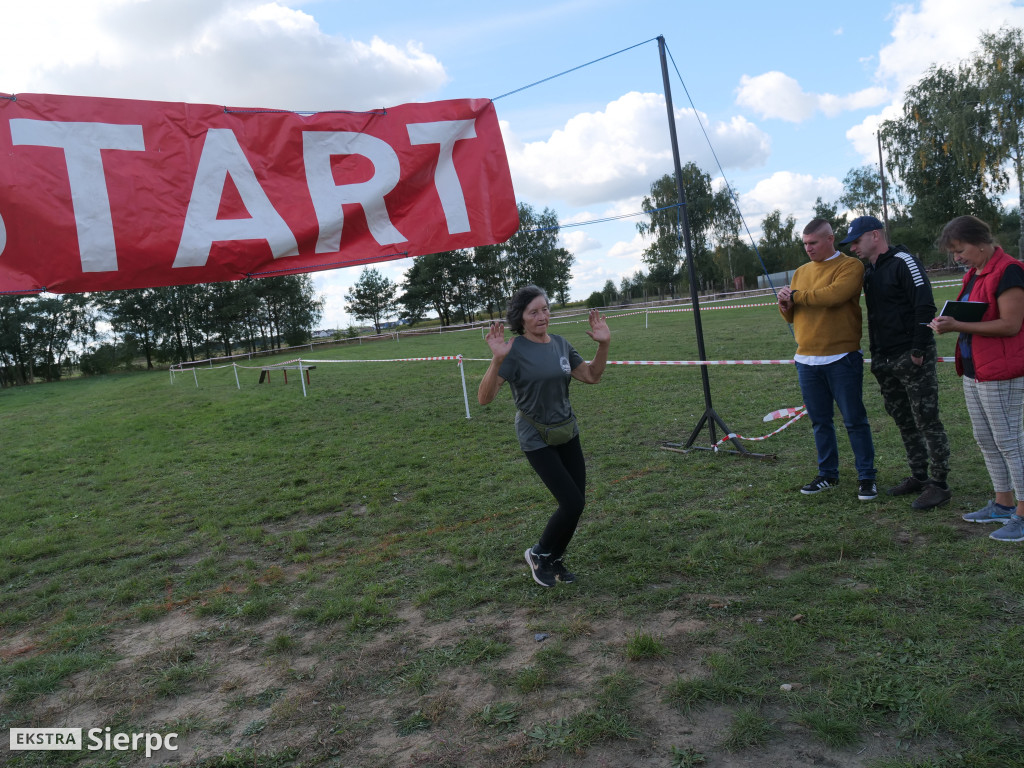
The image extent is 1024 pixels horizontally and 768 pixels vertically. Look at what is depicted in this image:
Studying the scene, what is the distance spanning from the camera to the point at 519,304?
3.88 meters

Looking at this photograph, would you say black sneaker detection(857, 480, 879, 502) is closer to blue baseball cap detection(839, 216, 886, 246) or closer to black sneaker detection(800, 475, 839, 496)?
black sneaker detection(800, 475, 839, 496)

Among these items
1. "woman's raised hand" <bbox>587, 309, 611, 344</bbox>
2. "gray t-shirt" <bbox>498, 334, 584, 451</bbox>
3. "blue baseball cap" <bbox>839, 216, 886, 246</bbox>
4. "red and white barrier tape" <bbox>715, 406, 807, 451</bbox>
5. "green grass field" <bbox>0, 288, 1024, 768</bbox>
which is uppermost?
"blue baseball cap" <bbox>839, 216, 886, 246</bbox>

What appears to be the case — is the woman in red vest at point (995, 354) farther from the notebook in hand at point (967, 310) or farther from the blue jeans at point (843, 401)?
the blue jeans at point (843, 401)

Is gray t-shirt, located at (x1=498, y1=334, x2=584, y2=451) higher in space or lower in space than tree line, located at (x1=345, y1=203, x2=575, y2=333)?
lower

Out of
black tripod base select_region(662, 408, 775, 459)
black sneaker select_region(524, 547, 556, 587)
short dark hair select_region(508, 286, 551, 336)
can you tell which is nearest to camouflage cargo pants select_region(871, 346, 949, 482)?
black tripod base select_region(662, 408, 775, 459)

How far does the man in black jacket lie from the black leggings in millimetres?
2388

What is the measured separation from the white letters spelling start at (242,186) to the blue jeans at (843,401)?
3051 millimetres

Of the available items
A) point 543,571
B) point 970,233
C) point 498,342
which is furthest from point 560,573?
point 970,233

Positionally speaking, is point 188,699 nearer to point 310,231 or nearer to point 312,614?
point 312,614

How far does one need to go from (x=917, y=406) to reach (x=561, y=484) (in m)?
2.82

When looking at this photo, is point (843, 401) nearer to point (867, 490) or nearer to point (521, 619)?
point (867, 490)

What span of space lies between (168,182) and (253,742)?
115 inches

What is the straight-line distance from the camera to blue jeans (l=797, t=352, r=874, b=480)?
4855 mm

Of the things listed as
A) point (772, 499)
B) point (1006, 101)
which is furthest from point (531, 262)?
point (772, 499)
